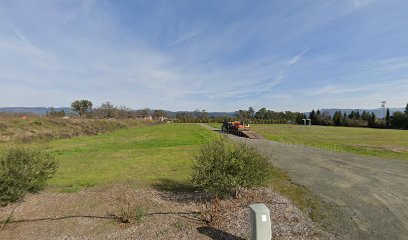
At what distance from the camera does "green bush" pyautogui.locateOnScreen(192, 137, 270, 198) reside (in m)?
7.46

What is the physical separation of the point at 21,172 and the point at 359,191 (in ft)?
37.3

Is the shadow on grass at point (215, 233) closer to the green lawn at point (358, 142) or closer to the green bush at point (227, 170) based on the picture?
the green bush at point (227, 170)

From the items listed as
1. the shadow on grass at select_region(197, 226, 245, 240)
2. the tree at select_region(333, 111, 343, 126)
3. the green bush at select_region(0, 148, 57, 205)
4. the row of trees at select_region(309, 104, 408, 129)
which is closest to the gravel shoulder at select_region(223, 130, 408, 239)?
the shadow on grass at select_region(197, 226, 245, 240)

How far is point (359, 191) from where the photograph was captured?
31.3 ft

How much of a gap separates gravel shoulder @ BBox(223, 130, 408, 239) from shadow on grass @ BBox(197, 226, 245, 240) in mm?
2551

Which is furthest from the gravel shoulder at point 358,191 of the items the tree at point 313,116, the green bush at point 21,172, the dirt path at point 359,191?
the tree at point 313,116

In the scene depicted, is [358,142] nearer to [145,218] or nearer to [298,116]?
[145,218]

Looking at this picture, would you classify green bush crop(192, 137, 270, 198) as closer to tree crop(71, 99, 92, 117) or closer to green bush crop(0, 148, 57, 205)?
green bush crop(0, 148, 57, 205)

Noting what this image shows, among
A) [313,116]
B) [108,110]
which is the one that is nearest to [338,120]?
[313,116]

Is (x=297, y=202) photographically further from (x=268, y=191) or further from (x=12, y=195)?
(x=12, y=195)

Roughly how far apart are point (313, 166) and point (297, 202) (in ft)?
23.2

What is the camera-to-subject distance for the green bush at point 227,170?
7465 mm

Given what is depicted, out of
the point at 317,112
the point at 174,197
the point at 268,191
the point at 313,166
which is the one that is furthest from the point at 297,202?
the point at 317,112

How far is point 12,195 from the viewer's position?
23.9 ft
